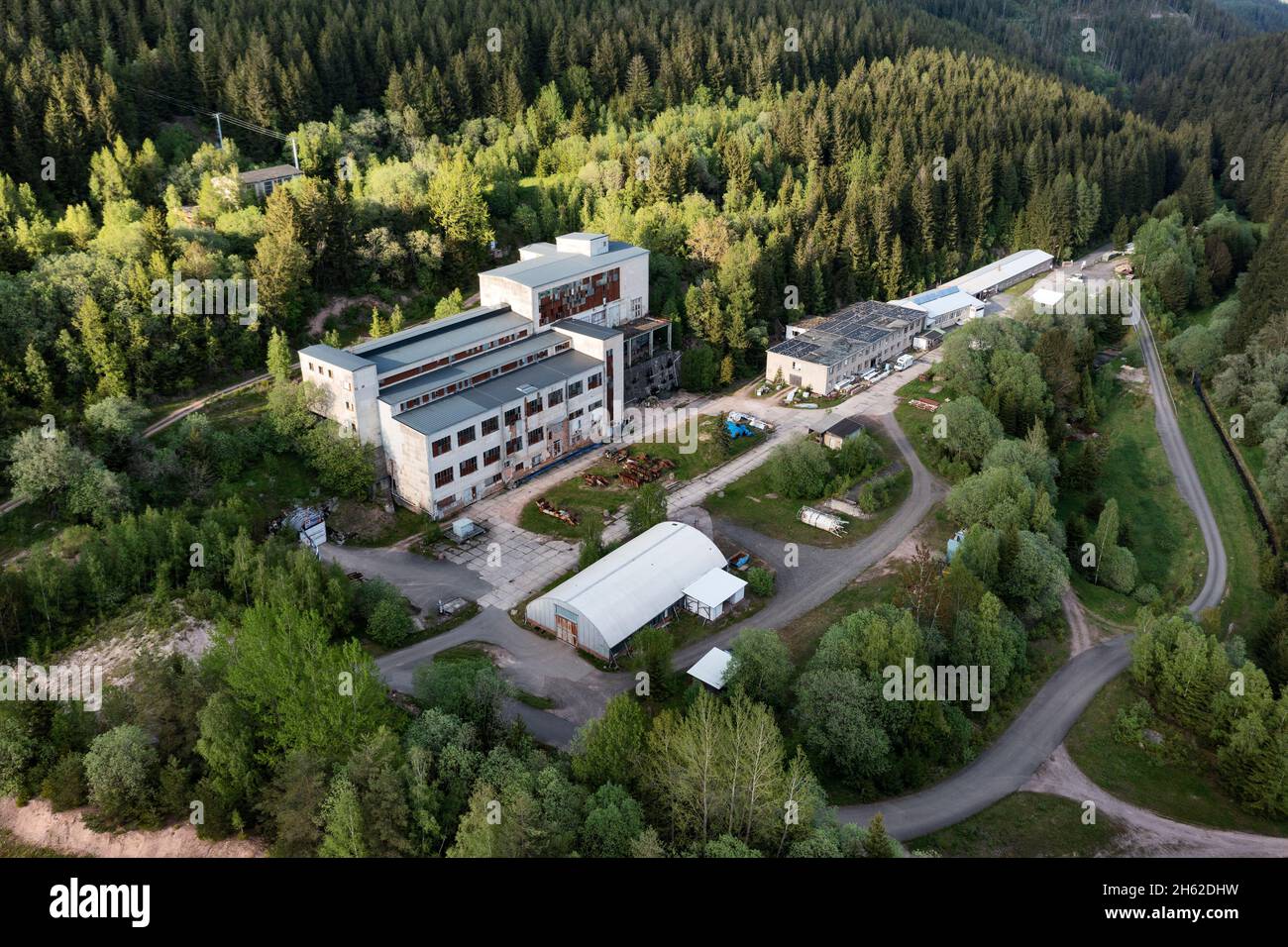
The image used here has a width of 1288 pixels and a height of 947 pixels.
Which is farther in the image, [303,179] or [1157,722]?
[303,179]

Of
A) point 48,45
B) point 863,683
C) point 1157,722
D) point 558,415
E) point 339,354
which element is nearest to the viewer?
point 863,683

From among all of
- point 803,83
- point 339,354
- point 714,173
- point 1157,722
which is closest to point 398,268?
point 339,354

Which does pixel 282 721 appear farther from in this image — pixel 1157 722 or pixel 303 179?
pixel 303 179

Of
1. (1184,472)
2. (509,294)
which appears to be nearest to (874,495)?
(1184,472)

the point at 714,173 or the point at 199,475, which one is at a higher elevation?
the point at 714,173

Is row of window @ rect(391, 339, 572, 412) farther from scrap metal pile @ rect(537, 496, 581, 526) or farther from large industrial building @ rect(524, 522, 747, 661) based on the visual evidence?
large industrial building @ rect(524, 522, 747, 661)

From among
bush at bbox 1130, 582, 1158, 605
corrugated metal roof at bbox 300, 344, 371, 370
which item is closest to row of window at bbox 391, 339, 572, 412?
corrugated metal roof at bbox 300, 344, 371, 370

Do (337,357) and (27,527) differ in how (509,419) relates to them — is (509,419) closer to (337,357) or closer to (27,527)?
(337,357)
